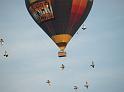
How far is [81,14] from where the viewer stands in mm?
56625

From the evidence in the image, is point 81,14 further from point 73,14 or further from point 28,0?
point 28,0

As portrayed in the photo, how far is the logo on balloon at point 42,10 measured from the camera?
55188 mm

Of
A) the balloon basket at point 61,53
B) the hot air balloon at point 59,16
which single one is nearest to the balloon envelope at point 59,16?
the hot air balloon at point 59,16

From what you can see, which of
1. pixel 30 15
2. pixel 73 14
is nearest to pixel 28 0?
pixel 30 15

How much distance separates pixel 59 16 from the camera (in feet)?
183

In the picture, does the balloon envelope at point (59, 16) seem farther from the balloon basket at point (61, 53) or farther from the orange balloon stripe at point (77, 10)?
the balloon basket at point (61, 53)

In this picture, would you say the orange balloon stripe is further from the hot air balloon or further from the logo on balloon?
the logo on balloon

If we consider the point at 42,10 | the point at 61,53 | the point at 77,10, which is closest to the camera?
the point at 61,53

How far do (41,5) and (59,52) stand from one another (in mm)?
5991

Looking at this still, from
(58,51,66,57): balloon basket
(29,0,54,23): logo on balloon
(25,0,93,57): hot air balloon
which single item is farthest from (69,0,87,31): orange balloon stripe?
(58,51,66,57): balloon basket

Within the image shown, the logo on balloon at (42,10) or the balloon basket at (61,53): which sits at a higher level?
the logo on balloon at (42,10)

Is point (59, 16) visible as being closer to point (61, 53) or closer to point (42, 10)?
point (42, 10)

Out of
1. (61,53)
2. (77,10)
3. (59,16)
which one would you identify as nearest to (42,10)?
(59,16)

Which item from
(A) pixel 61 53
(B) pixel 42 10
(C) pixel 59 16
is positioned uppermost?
(B) pixel 42 10
